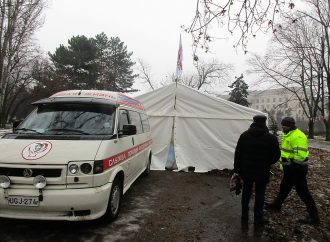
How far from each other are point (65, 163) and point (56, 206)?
619 millimetres

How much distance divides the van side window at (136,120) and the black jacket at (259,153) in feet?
9.29

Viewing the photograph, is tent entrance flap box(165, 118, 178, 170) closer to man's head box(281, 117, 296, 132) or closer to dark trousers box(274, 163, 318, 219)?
dark trousers box(274, 163, 318, 219)

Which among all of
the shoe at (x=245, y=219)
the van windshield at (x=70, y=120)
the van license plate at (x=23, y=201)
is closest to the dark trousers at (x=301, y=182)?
the shoe at (x=245, y=219)

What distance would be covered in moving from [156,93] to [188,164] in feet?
9.65

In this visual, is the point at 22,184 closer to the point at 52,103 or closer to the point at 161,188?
the point at 52,103

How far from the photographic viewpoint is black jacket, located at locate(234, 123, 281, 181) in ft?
19.4

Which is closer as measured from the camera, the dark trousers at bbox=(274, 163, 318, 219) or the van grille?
the van grille

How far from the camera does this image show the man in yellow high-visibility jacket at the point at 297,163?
21.1 ft

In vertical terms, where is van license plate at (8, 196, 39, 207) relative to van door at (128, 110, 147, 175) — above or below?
below

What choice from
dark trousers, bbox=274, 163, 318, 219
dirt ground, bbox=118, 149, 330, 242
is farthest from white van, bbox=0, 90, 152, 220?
dark trousers, bbox=274, 163, 318, 219

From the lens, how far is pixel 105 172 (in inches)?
206

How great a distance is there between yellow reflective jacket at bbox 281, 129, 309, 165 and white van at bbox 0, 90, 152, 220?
3108 mm

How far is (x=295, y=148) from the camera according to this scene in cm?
650

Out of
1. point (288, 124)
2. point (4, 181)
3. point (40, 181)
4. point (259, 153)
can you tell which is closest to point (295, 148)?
point (288, 124)
